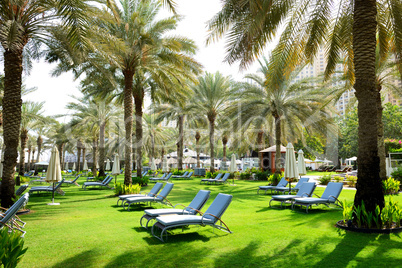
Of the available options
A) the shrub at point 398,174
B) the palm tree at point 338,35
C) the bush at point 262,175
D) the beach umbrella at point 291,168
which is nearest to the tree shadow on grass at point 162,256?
the palm tree at point 338,35

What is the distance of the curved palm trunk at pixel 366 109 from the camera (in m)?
6.39

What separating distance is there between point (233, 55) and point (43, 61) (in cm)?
949

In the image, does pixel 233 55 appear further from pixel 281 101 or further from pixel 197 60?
pixel 281 101

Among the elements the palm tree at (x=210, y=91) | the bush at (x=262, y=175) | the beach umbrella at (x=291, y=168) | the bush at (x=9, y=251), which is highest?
the palm tree at (x=210, y=91)

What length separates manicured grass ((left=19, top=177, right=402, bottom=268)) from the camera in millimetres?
4734

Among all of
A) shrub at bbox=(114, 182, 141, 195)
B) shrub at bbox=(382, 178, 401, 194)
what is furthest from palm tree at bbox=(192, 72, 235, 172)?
shrub at bbox=(382, 178, 401, 194)

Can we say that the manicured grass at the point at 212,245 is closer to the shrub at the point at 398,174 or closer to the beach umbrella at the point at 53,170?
the beach umbrella at the point at 53,170

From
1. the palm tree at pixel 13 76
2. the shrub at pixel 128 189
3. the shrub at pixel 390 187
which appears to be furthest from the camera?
the shrub at pixel 128 189

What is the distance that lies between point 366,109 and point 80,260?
6.56 m

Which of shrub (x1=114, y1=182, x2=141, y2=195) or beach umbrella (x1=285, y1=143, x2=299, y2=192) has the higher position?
beach umbrella (x1=285, y1=143, x2=299, y2=192)

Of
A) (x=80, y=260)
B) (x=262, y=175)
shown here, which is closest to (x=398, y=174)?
(x=262, y=175)

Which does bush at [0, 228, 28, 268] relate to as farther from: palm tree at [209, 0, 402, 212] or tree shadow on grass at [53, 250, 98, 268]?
palm tree at [209, 0, 402, 212]

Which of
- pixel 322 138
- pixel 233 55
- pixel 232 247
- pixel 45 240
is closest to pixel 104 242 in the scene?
pixel 45 240

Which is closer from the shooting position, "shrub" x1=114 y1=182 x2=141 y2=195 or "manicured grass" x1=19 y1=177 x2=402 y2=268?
"manicured grass" x1=19 y1=177 x2=402 y2=268
